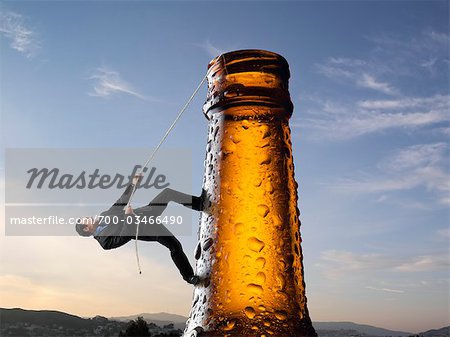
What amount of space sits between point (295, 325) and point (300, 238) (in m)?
0.18

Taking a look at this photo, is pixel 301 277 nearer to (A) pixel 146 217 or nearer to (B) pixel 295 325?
(B) pixel 295 325

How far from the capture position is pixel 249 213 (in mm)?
925

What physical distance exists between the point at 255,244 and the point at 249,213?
0.20 feet

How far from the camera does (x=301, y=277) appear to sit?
950 millimetres

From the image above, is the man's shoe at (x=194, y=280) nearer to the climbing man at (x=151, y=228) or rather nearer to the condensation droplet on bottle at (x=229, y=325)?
the climbing man at (x=151, y=228)

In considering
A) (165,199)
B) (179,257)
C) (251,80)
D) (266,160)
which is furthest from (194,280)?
(251,80)

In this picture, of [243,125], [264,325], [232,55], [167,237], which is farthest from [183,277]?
[232,55]

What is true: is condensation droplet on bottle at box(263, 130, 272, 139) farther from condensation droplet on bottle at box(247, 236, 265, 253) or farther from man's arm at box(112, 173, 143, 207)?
man's arm at box(112, 173, 143, 207)

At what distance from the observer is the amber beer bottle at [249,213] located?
0.88 m

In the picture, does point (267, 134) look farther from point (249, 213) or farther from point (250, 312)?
point (250, 312)

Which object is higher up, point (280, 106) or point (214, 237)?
point (280, 106)

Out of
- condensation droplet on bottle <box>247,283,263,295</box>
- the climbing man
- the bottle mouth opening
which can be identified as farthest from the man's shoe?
the bottle mouth opening

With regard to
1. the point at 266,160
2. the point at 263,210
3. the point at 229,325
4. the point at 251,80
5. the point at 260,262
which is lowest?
the point at 229,325

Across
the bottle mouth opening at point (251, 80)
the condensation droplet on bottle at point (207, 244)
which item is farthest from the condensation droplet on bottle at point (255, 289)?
the bottle mouth opening at point (251, 80)
